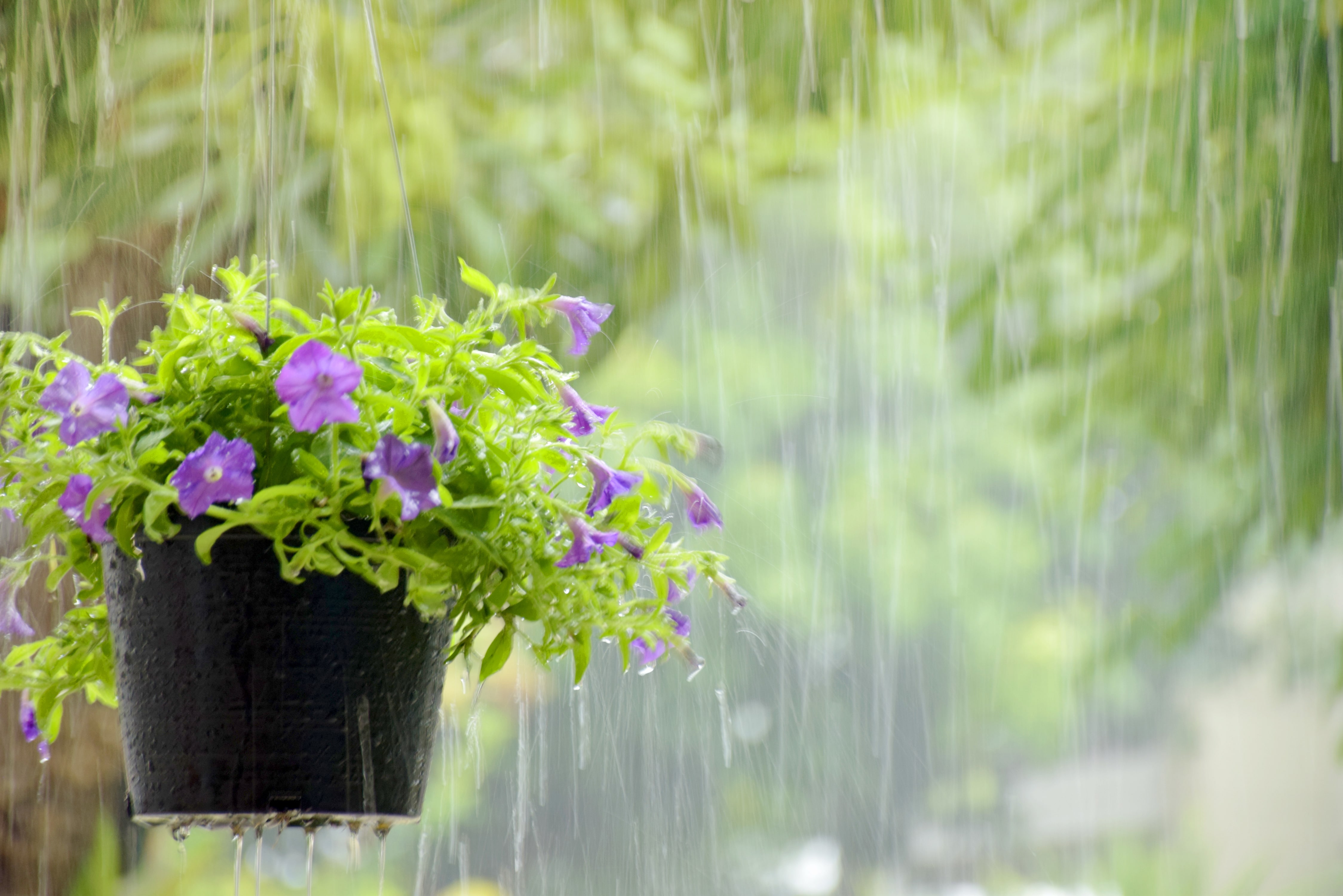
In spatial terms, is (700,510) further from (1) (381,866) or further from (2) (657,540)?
(1) (381,866)

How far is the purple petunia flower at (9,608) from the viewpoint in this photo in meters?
0.57

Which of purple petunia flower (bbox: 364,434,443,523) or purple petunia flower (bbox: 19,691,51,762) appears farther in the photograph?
purple petunia flower (bbox: 19,691,51,762)

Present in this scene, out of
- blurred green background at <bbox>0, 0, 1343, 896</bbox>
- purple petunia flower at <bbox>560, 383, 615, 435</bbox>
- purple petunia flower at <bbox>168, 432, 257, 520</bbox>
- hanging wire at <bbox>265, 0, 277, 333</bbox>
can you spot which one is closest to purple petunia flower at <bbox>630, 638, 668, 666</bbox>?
purple petunia flower at <bbox>560, 383, 615, 435</bbox>

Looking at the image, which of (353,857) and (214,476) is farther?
(353,857)

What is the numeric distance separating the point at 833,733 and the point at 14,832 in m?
0.96

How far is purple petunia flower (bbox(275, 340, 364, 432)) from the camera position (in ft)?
1.49

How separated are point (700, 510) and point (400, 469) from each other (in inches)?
6.9

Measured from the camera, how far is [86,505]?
0.47 m

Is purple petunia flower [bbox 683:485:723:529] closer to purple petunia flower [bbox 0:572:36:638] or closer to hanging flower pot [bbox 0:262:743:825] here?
hanging flower pot [bbox 0:262:743:825]

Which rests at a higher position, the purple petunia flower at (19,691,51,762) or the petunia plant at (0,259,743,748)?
the petunia plant at (0,259,743,748)

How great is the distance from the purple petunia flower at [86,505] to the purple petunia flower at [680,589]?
0.83 ft

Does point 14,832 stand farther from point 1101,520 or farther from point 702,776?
point 1101,520

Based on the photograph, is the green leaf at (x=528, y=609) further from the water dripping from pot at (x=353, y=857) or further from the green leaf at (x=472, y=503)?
the water dripping from pot at (x=353, y=857)

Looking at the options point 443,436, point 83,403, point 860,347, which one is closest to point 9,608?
point 83,403
